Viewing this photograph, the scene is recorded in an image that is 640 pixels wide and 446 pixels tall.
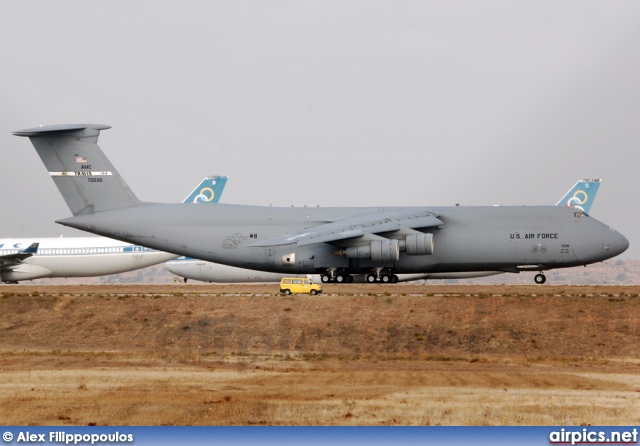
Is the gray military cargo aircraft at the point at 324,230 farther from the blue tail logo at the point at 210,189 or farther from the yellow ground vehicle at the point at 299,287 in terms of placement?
the blue tail logo at the point at 210,189

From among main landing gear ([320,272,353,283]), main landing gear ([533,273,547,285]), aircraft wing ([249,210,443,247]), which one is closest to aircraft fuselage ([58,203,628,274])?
main landing gear ([320,272,353,283])

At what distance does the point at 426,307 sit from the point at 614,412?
64.4ft

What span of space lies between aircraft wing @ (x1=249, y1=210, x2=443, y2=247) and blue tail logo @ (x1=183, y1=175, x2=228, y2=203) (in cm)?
2849

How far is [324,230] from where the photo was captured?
4622 cm

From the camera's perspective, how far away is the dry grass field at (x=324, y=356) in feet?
70.5

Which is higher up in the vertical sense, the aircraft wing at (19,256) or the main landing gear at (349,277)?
the aircraft wing at (19,256)

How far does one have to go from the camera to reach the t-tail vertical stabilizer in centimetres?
4778

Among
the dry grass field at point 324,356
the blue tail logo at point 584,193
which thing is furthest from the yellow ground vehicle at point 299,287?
the blue tail logo at point 584,193

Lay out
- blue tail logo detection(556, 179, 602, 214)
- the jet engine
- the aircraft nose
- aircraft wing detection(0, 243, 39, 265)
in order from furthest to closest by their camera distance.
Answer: blue tail logo detection(556, 179, 602, 214) < aircraft wing detection(0, 243, 39, 265) < the aircraft nose < the jet engine

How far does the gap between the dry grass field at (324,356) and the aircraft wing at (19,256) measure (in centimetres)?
1399

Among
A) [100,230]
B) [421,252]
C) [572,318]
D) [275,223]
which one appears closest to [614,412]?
[572,318]

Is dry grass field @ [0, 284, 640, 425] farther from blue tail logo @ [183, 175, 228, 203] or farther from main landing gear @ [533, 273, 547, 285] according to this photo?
blue tail logo @ [183, 175, 228, 203]

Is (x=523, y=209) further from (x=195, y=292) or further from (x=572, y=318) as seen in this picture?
(x=195, y=292)

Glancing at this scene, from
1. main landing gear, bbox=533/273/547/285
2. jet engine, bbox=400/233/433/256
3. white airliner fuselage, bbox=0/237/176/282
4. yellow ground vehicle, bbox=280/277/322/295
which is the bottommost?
yellow ground vehicle, bbox=280/277/322/295
